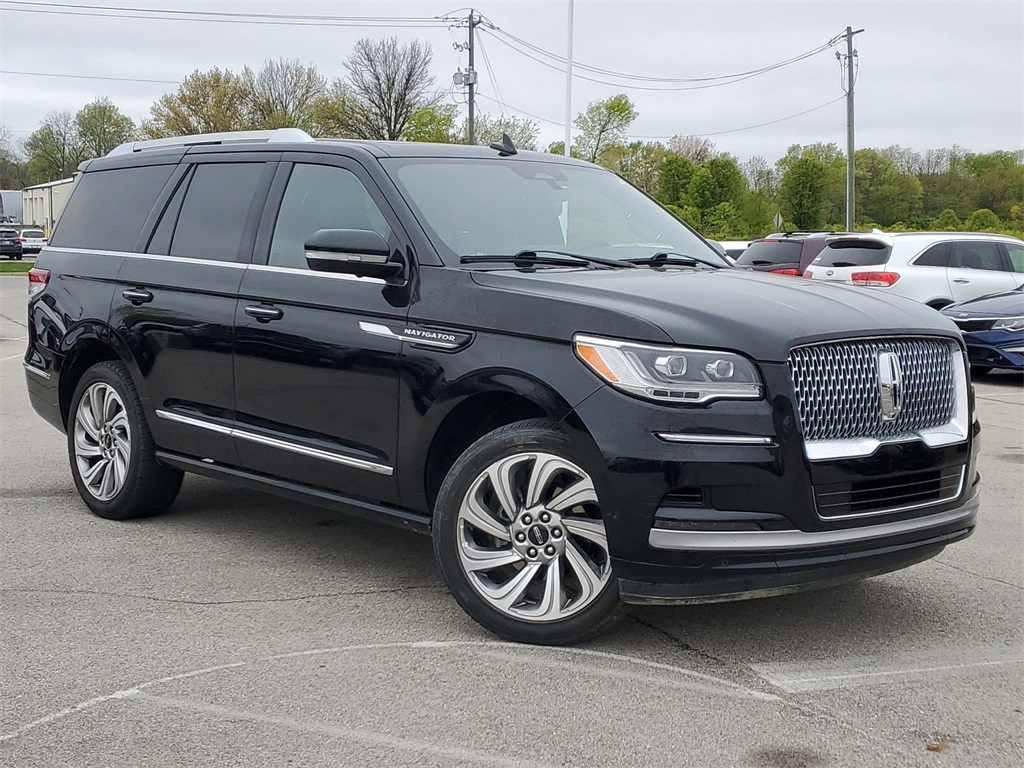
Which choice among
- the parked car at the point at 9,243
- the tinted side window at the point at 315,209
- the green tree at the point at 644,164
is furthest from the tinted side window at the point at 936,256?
the parked car at the point at 9,243

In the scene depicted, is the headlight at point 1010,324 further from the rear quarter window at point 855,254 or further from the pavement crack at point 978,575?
the pavement crack at point 978,575

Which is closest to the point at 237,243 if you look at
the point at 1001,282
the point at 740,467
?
the point at 740,467

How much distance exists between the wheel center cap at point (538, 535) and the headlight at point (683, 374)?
2.04ft

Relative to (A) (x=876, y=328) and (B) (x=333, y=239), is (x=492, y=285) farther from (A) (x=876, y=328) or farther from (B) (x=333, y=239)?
(A) (x=876, y=328)

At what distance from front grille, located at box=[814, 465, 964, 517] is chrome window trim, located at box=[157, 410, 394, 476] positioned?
5.60 ft

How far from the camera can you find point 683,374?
393 cm

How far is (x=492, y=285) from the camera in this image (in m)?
4.50

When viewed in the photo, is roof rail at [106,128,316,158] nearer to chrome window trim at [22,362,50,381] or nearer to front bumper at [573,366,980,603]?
chrome window trim at [22,362,50,381]

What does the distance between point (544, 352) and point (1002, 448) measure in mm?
5777

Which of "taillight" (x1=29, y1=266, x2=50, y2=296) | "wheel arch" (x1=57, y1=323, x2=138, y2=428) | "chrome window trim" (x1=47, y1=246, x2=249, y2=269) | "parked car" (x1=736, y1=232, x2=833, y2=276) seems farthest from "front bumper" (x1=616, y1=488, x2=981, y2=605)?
"parked car" (x1=736, y1=232, x2=833, y2=276)

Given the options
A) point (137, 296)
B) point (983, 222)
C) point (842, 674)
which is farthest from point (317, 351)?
point (983, 222)

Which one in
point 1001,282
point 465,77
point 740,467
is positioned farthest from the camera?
point 465,77

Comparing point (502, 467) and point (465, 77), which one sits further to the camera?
point (465, 77)

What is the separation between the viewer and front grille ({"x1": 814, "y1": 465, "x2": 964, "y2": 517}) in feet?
13.0
